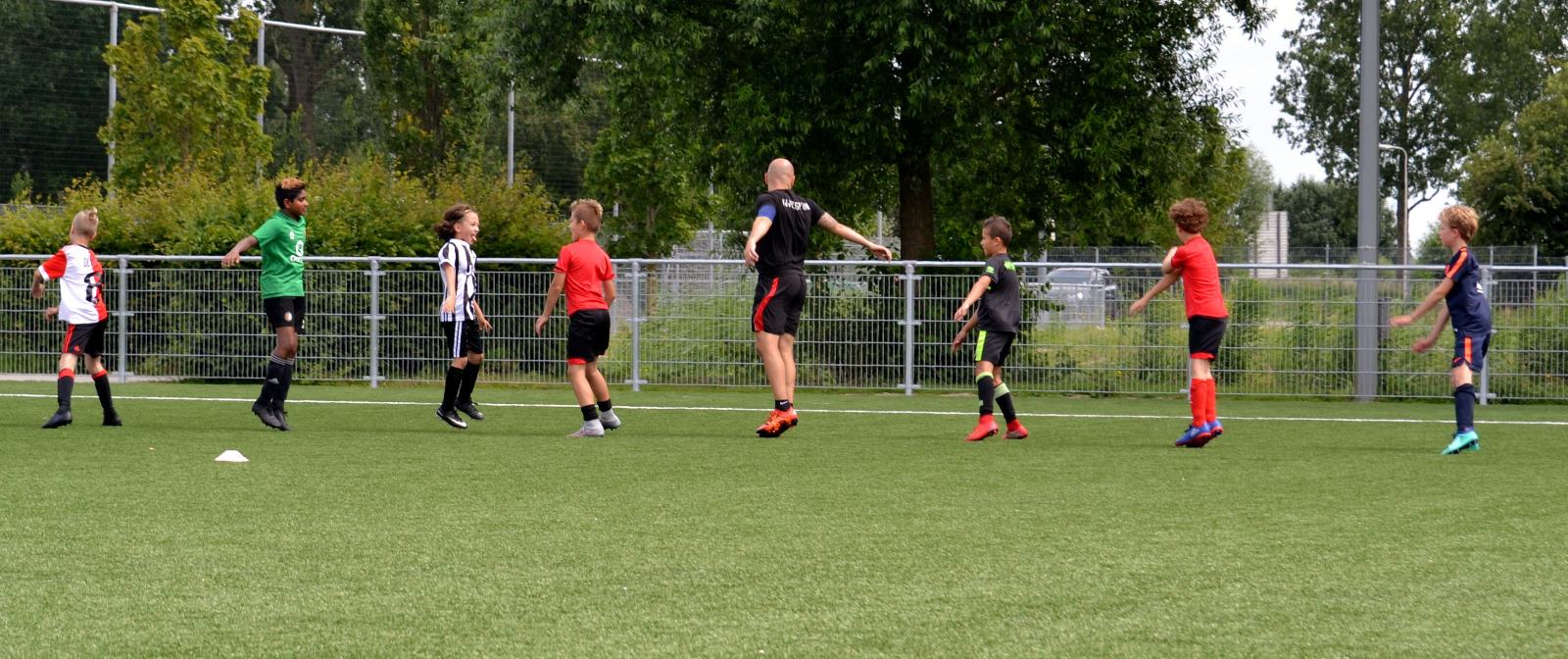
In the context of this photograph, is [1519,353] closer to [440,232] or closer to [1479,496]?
[1479,496]

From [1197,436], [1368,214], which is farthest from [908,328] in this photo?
[1197,436]

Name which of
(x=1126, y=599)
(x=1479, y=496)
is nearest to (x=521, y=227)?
(x=1479, y=496)

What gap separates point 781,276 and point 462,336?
2393 millimetres

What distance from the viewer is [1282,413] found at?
12.5 metres

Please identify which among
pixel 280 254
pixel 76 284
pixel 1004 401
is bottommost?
pixel 1004 401

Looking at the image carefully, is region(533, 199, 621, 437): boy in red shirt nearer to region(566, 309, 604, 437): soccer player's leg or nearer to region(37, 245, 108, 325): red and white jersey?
region(566, 309, 604, 437): soccer player's leg

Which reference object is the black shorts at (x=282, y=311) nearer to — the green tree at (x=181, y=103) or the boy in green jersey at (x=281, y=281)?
the boy in green jersey at (x=281, y=281)

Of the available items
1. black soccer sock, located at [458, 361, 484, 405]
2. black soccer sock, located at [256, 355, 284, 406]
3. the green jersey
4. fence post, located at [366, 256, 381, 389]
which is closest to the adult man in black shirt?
black soccer sock, located at [458, 361, 484, 405]

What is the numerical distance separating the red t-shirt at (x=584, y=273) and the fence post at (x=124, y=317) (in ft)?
27.6

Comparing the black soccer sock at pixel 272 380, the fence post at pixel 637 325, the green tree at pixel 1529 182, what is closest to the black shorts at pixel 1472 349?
the black soccer sock at pixel 272 380

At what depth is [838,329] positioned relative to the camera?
15266 mm

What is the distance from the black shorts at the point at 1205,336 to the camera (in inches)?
358

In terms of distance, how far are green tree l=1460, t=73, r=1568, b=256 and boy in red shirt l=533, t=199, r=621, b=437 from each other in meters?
45.8

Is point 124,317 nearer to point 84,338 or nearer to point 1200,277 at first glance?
point 84,338
